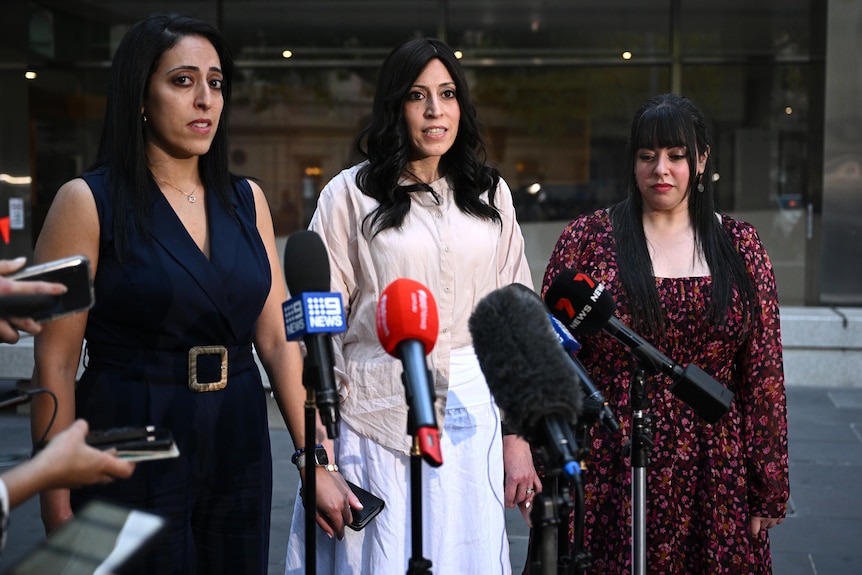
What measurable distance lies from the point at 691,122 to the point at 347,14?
Answer: 8.63 m

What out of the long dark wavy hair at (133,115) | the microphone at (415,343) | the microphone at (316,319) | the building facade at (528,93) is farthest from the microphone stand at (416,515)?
the building facade at (528,93)

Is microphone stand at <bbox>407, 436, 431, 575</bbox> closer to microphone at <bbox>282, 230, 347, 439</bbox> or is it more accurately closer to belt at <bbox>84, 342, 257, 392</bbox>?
microphone at <bbox>282, 230, 347, 439</bbox>

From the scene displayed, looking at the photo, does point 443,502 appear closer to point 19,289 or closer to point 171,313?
point 171,313

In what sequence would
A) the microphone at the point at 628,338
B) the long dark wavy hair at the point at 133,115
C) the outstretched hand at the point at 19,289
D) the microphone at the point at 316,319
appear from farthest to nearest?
the long dark wavy hair at the point at 133,115
the microphone at the point at 628,338
the microphone at the point at 316,319
the outstretched hand at the point at 19,289

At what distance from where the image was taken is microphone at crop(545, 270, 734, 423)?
8.21ft

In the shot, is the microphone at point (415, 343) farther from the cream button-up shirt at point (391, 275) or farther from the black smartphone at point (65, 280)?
the cream button-up shirt at point (391, 275)


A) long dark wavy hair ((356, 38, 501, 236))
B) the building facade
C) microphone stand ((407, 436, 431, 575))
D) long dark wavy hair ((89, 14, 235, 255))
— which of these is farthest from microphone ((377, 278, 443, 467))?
the building facade

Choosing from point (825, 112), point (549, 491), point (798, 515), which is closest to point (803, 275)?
point (825, 112)

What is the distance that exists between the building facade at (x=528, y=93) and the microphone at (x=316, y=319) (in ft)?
29.6

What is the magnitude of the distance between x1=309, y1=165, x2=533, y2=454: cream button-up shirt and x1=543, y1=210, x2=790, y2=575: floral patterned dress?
522 mm

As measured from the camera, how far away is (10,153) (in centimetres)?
1164

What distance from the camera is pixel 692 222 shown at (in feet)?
11.4

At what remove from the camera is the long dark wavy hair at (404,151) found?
10.2 feet

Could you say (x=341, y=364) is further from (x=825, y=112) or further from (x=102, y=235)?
(x=825, y=112)
